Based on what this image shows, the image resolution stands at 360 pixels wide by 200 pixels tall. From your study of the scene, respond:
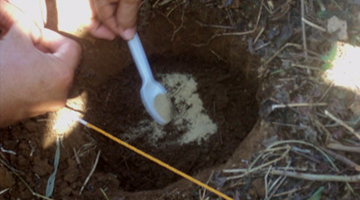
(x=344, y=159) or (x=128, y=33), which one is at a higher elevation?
(x=128, y=33)

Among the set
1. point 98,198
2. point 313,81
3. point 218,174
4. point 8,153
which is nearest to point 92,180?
point 98,198

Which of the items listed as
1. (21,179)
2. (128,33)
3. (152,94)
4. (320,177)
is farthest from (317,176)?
(21,179)

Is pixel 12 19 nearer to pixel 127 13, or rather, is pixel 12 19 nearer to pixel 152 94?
pixel 127 13

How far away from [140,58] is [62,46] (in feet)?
0.95

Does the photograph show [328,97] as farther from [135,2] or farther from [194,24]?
[135,2]

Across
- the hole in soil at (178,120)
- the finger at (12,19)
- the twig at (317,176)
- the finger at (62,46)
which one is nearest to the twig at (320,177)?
the twig at (317,176)

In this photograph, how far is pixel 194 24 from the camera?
1757 millimetres

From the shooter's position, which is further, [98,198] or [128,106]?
[128,106]

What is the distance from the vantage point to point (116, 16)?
157cm

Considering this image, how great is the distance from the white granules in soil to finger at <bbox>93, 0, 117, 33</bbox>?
0.34m

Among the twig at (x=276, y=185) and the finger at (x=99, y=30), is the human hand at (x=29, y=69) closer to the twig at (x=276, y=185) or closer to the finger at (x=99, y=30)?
the finger at (x=99, y=30)

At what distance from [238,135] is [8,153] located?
2.73ft

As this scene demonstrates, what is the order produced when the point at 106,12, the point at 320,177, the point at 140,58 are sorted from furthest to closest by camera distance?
1. the point at 140,58
2. the point at 106,12
3. the point at 320,177

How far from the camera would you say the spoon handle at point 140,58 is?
5.42 feet
